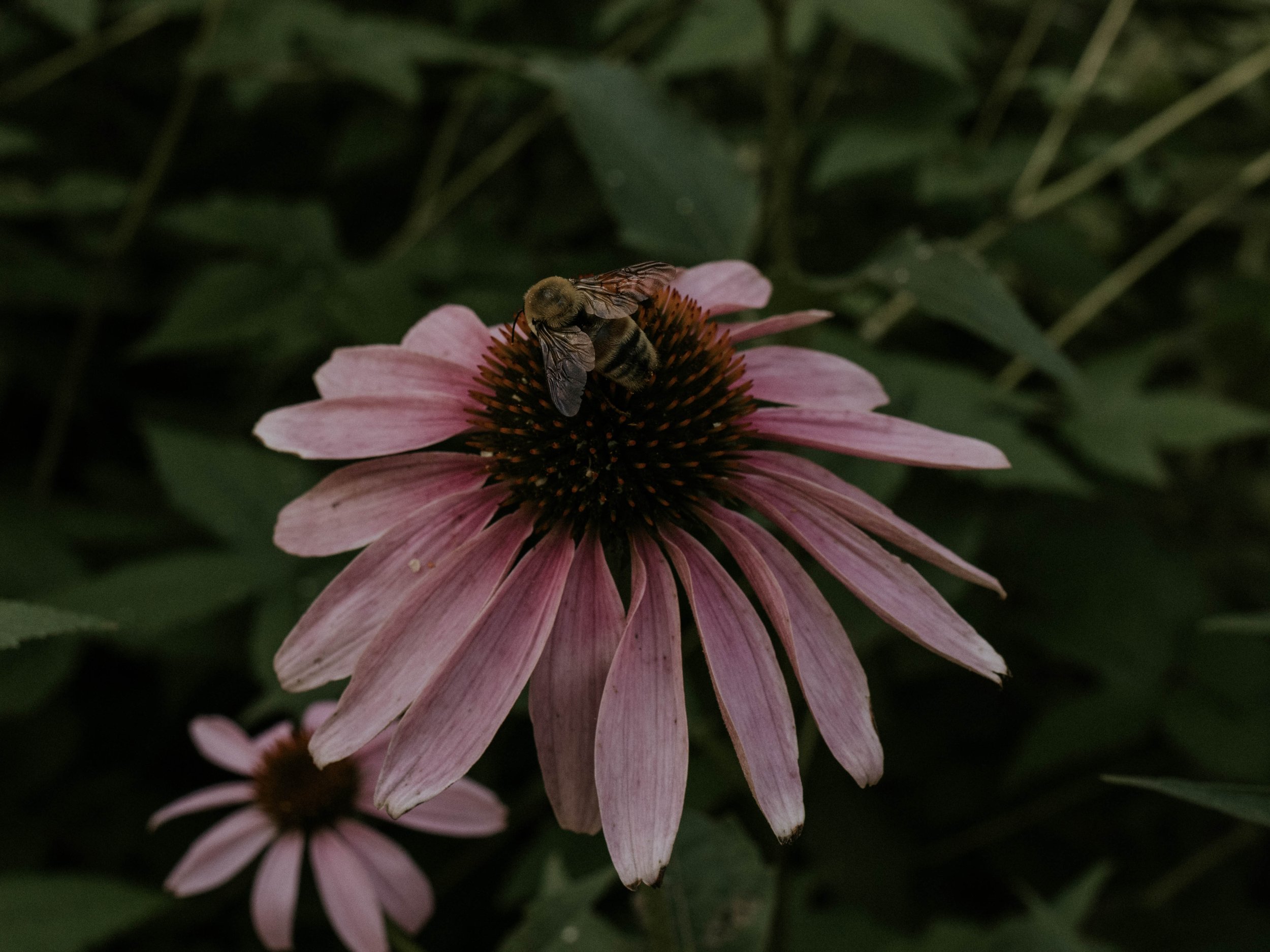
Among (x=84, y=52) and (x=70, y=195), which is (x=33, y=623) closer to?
(x=70, y=195)

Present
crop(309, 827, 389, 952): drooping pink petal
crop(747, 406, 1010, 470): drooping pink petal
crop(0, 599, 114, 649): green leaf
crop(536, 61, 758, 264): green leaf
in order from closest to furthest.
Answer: crop(0, 599, 114, 649): green leaf
crop(747, 406, 1010, 470): drooping pink petal
crop(309, 827, 389, 952): drooping pink petal
crop(536, 61, 758, 264): green leaf

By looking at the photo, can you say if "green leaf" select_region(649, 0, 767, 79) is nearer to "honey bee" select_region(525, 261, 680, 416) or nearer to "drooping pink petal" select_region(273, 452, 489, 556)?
"honey bee" select_region(525, 261, 680, 416)

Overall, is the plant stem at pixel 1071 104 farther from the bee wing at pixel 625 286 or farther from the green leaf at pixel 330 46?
the bee wing at pixel 625 286

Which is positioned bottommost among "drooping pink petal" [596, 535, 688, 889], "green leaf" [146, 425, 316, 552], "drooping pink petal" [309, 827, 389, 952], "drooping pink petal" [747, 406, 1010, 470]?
"drooping pink petal" [309, 827, 389, 952]

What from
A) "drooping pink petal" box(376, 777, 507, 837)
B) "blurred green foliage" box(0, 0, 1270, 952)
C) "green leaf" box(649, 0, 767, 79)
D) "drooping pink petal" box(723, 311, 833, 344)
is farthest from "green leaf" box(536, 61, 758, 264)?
"drooping pink petal" box(376, 777, 507, 837)

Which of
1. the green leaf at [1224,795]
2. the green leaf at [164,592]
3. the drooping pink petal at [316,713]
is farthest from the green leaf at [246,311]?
the green leaf at [1224,795]

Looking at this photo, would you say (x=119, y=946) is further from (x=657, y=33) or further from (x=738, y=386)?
(x=657, y=33)

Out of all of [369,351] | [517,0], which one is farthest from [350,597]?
[517,0]
